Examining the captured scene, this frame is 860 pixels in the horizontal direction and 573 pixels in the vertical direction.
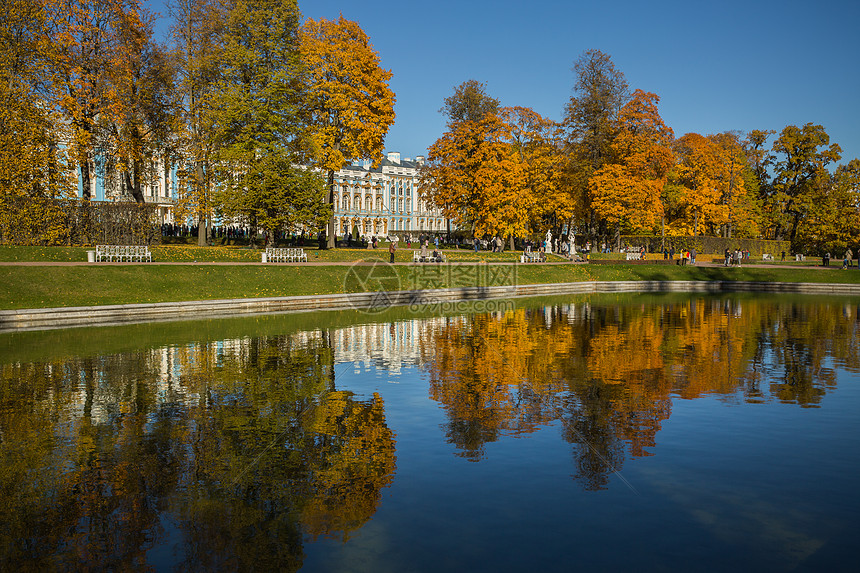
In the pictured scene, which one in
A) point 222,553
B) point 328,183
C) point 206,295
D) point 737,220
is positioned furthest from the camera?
point 737,220


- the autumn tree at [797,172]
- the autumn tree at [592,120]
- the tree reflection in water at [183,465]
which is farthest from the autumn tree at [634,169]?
the tree reflection in water at [183,465]

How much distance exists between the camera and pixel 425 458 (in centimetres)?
923

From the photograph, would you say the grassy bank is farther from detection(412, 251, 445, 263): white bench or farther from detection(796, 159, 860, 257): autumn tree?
detection(796, 159, 860, 257): autumn tree

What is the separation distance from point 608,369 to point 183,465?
10209 mm

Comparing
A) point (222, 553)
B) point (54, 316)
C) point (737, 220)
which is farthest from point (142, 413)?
point (737, 220)

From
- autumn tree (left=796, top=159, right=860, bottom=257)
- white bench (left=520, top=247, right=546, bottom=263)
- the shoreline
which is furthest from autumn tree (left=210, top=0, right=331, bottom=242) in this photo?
autumn tree (left=796, top=159, right=860, bottom=257)

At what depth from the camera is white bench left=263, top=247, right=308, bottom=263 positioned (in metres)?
39.1

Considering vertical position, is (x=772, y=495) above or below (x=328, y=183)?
below

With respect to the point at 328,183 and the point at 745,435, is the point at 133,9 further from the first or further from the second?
the point at 745,435

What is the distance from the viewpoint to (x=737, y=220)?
248ft

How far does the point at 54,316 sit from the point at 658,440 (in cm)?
2069

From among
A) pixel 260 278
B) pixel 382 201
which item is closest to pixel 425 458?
pixel 260 278

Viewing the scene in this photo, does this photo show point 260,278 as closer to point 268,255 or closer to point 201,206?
point 268,255

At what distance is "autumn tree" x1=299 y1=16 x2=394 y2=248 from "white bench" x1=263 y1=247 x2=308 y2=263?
7238mm
